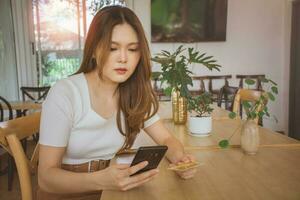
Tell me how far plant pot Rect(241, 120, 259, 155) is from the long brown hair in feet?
1.26

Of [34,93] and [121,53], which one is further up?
[121,53]

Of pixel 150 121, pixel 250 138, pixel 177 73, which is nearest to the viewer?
pixel 250 138

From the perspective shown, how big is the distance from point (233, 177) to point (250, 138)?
286mm

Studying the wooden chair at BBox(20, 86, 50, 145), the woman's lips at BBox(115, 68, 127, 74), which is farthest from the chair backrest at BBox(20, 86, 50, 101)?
the woman's lips at BBox(115, 68, 127, 74)

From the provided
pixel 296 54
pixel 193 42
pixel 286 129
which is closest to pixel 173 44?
pixel 193 42

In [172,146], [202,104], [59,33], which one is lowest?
[172,146]

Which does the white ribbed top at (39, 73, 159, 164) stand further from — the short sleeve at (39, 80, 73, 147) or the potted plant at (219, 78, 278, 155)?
the potted plant at (219, 78, 278, 155)

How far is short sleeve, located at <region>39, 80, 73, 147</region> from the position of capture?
3.47 feet

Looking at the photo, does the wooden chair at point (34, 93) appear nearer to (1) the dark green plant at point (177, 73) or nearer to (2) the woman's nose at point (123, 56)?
(1) the dark green plant at point (177, 73)

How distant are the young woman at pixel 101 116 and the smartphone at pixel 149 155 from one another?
2 centimetres

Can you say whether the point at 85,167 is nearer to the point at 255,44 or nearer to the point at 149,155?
the point at 149,155

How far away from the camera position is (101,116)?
122 centimetres

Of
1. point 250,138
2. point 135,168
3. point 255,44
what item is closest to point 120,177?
point 135,168

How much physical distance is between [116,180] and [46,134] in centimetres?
31
